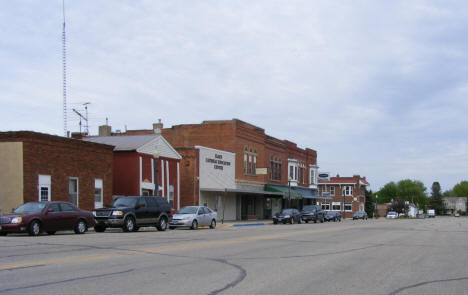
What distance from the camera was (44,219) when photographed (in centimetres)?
2195

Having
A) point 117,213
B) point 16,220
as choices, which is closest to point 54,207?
point 16,220

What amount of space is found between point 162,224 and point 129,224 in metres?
2.68

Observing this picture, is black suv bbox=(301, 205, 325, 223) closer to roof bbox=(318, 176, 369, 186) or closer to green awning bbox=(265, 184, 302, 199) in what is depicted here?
green awning bbox=(265, 184, 302, 199)

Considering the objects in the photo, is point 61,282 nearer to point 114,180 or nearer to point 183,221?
point 183,221

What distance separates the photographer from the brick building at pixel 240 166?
43969mm

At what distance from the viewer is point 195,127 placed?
53625 mm

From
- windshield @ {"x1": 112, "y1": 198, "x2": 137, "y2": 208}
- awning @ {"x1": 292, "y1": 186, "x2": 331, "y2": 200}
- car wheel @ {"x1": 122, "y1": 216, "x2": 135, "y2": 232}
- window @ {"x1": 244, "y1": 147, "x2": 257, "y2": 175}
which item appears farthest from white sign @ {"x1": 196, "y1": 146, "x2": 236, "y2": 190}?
awning @ {"x1": 292, "y1": 186, "x2": 331, "y2": 200}

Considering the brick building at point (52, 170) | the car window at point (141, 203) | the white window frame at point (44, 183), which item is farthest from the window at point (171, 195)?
the car window at point (141, 203)

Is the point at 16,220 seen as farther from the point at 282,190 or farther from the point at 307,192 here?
the point at 307,192

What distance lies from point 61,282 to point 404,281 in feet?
21.6

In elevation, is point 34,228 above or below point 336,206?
above

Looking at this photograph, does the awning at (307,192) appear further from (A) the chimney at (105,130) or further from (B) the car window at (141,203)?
(B) the car window at (141,203)

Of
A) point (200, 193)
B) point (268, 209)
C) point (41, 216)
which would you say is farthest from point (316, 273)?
point (268, 209)

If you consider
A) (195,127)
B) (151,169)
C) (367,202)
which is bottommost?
(367,202)
